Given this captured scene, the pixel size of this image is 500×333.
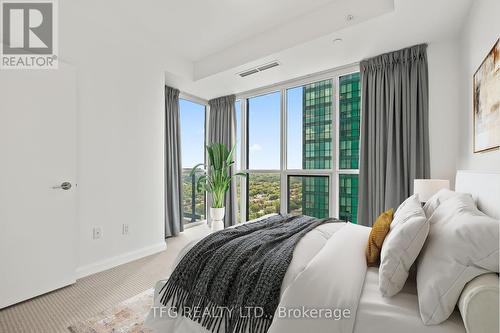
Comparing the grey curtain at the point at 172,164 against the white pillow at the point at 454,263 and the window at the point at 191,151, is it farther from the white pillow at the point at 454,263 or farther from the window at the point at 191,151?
the white pillow at the point at 454,263

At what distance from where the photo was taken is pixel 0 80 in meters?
1.92

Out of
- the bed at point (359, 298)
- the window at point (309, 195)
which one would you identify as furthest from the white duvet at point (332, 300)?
the window at point (309, 195)

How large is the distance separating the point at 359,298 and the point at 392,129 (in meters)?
2.33

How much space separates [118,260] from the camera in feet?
9.11

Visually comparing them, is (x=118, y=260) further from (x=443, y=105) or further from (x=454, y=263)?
(x=443, y=105)

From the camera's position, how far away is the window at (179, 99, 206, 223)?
433cm

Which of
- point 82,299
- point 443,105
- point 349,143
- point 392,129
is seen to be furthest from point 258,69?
point 82,299

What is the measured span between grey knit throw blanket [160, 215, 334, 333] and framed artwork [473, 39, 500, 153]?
51.6 inches

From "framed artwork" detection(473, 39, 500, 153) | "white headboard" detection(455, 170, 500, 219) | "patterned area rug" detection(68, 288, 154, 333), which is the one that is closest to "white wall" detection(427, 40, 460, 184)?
"framed artwork" detection(473, 39, 500, 153)

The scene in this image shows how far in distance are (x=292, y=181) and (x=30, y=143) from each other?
3.24 metres

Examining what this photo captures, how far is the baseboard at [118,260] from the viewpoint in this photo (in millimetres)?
2475

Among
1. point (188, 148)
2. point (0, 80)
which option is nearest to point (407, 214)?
point (0, 80)

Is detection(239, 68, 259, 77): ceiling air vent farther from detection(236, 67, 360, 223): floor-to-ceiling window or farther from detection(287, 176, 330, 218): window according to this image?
detection(287, 176, 330, 218): window

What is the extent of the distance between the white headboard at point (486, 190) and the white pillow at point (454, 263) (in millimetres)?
290
